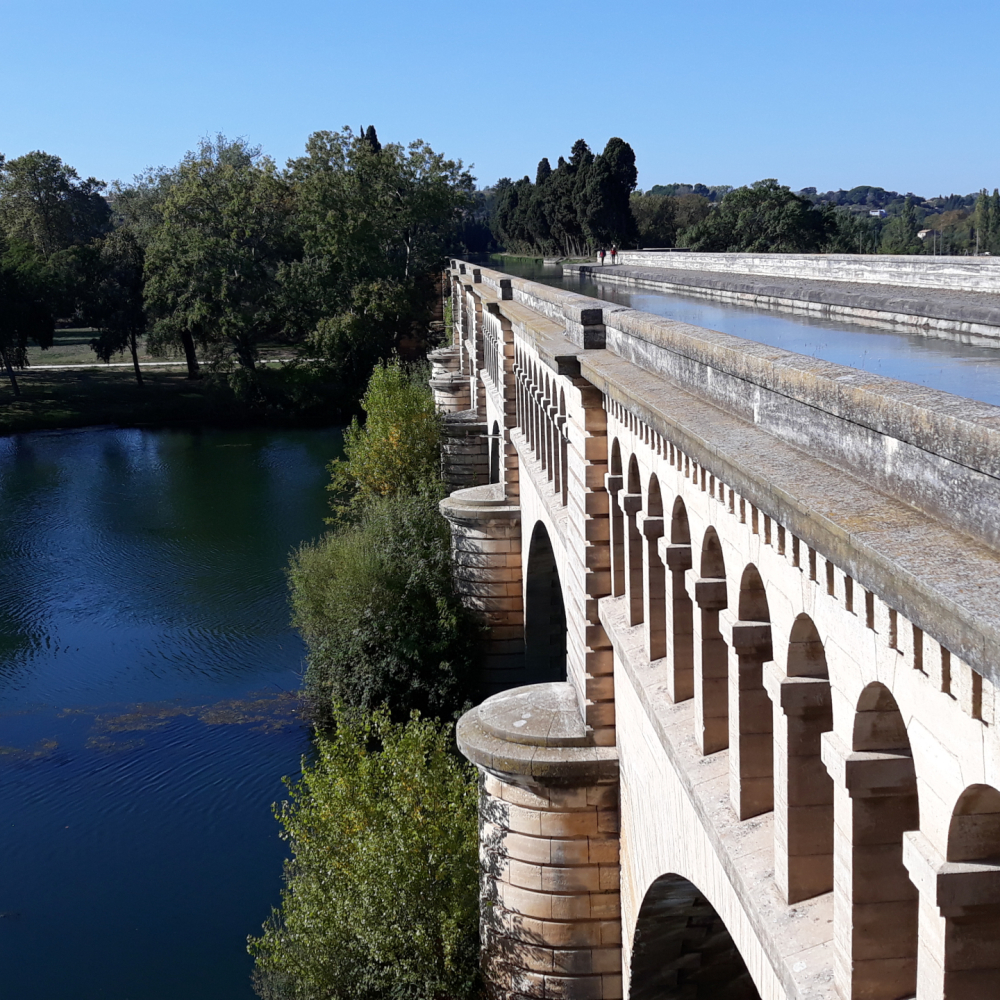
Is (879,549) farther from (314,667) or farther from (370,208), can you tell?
(370,208)

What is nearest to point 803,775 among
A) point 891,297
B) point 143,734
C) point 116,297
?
point 891,297

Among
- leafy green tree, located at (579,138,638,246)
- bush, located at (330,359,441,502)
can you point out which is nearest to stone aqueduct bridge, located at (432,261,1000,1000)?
bush, located at (330,359,441,502)

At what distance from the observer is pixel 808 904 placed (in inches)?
216

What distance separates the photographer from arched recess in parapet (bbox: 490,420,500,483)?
29.4m

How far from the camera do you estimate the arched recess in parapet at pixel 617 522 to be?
1013cm

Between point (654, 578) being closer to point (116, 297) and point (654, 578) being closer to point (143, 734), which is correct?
point (143, 734)

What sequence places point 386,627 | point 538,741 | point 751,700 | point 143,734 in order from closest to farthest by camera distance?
point 751,700 → point 538,741 → point 143,734 → point 386,627

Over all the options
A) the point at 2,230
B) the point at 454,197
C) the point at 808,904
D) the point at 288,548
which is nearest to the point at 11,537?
the point at 288,548

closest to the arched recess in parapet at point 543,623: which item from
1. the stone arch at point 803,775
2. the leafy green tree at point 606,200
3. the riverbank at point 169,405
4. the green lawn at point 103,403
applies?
the stone arch at point 803,775

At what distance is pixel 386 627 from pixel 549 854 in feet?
38.7

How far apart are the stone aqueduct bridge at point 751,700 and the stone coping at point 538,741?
0.11 ft

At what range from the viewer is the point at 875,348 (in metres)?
7.80

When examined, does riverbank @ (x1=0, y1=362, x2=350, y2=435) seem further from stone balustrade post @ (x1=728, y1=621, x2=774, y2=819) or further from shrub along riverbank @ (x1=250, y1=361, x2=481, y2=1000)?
stone balustrade post @ (x1=728, y1=621, x2=774, y2=819)

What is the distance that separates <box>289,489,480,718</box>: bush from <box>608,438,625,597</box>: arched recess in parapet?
11971 mm
